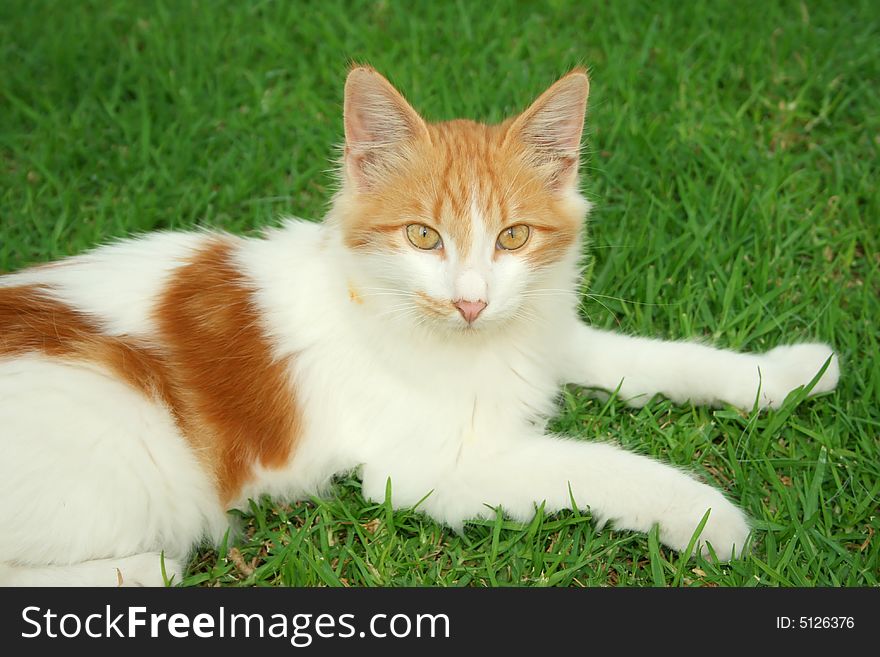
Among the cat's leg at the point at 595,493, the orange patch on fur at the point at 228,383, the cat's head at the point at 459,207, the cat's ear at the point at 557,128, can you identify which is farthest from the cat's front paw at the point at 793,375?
the orange patch on fur at the point at 228,383

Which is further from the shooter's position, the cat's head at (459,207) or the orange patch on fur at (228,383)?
the orange patch on fur at (228,383)

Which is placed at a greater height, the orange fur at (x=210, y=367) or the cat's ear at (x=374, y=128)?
the cat's ear at (x=374, y=128)

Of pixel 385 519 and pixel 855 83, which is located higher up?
pixel 855 83

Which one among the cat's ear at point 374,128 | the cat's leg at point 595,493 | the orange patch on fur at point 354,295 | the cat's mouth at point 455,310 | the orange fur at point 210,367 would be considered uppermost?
the cat's ear at point 374,128

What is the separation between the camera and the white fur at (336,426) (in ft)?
9.19

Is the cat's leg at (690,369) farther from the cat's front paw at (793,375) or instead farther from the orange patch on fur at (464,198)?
the orange patch on fur at (464,198)

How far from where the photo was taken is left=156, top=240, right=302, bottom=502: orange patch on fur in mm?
3135

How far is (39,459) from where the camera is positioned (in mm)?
2756

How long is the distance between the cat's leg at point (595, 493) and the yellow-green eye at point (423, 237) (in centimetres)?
71

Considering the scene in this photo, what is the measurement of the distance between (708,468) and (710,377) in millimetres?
358

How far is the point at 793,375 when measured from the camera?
359cm

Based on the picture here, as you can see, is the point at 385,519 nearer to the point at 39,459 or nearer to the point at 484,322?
the point at 484,322
